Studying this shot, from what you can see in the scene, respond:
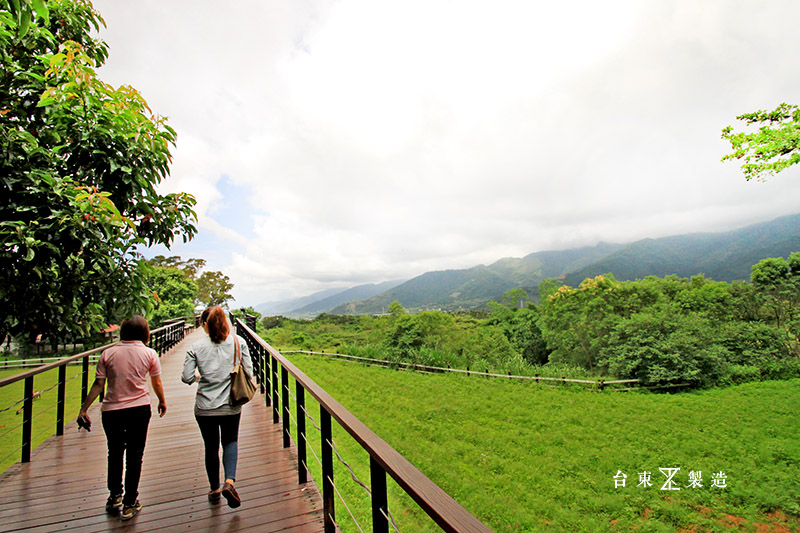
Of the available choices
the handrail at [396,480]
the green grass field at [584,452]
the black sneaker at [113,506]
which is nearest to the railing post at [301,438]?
the handrail at [396,480]

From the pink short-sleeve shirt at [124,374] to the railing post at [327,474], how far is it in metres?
1.36

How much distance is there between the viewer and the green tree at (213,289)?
36.7 m

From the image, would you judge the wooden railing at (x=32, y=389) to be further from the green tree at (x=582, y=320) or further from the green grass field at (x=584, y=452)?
the green tree at (x=582, y=320)

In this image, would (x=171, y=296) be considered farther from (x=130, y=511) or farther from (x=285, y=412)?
(x=130, y=511)

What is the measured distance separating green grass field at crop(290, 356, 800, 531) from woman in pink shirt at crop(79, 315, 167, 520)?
4070 millimetres

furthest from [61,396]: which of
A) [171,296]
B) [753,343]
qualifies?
[753,343]

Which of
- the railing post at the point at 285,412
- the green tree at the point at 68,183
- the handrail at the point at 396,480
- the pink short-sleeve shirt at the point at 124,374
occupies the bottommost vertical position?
the railing post at the point at 285,412

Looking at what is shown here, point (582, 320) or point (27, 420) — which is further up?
point (27, 420)

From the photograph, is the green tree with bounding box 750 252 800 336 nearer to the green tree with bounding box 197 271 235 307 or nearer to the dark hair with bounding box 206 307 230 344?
the dark hair with bounding box 206 307 230 344

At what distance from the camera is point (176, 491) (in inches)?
110

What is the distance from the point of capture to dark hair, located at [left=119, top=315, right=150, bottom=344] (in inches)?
102

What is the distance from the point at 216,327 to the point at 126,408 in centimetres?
85

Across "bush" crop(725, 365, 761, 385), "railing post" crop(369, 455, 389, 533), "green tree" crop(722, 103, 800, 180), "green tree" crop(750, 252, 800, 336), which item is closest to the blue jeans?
"railing post" crop(369, 455, 389, 533)

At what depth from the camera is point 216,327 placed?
105 inches
